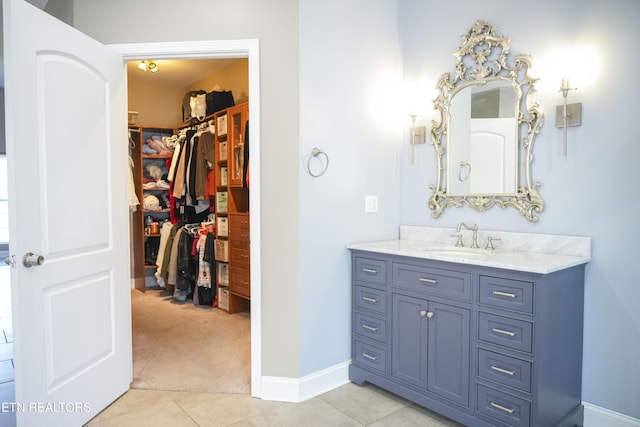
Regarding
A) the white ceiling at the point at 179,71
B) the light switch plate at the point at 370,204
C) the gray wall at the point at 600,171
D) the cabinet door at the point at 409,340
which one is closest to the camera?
the gray wall at the point at 600,171

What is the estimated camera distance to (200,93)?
499 centimetres

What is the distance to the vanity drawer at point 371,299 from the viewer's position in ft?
8.29

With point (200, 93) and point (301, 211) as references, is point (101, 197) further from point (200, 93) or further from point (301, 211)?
point (200, 93)

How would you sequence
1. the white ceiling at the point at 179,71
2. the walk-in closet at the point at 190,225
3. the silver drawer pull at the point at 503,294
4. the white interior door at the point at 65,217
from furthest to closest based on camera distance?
the white ceiling at the point at 179,71, the walk-in closet at the point at 190,225, the silver drawer pull at the point at 503,294, the white interior door at the point at 65,217

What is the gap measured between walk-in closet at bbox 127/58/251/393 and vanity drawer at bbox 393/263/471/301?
125 cm

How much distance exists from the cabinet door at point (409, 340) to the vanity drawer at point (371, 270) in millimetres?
145

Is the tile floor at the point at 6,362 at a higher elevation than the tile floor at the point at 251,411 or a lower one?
higher

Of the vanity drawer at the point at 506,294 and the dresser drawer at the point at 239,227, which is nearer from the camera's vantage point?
the vanity drawer at the point at 506,294

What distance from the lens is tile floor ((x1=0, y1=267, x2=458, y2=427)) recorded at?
2.23 meters

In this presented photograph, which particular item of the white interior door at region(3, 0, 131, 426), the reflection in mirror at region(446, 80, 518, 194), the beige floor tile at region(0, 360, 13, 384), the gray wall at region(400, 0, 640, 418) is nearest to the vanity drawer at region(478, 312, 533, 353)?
the gray wall at region(400, 0, 640, 418)

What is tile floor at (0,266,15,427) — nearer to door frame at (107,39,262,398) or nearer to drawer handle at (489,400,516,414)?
door frame at (107,39,262,398)

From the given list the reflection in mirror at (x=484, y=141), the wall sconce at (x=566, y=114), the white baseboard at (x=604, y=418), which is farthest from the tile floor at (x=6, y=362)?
the wall sconce at (x=566, y=114)

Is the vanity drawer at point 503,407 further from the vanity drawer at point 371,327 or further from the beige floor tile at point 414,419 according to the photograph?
the vanity drawer at point 371,327

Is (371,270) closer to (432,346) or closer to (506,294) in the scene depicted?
(432,346)
